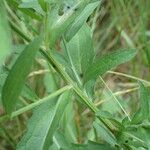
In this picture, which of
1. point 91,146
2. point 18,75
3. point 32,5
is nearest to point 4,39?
point 18,75

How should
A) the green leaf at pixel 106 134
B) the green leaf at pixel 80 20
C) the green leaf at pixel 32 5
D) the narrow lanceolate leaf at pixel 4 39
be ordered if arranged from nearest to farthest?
the narrow lanceolate leaf at pixel 4 39
the green leaf at pixel 32 5
the green leaf at pixel 80 20
the green leaf at pixel 106 134

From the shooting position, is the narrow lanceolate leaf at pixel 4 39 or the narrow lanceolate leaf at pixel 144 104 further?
the narrow lanceolate leaf at pixel 144 104

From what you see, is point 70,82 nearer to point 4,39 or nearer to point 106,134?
point 106,134

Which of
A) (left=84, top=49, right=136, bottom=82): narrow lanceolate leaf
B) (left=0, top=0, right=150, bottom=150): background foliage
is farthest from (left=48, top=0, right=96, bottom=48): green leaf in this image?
(left=84, top=49, right=136, bottom=82): narrow lanceolate leaf

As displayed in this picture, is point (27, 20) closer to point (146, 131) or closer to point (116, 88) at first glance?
point (146, 131)

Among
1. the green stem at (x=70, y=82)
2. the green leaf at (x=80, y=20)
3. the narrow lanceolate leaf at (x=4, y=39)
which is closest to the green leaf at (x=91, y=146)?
the green stem at (x=70, y=82)

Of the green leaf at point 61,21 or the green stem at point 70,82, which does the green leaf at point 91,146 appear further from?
the green leaf at point 61,21

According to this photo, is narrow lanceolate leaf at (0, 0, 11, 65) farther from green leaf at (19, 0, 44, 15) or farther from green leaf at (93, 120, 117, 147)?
green leaf at (93, 120, 117, 147)
